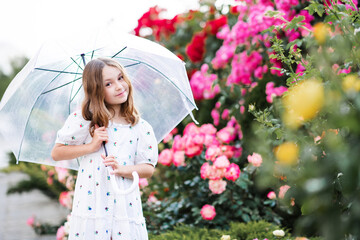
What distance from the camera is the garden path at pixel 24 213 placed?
12.2 ft

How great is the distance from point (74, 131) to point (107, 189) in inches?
10.9

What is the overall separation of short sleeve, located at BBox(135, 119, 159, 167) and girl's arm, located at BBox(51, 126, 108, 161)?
0.17m

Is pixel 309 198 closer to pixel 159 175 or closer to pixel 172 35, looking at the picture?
pixel 159 175

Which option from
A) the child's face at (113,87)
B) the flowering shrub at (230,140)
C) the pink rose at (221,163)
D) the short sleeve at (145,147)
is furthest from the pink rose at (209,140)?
the child's face at (113,87)

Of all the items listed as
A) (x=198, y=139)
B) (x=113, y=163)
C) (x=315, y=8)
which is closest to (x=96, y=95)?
(x=113, y=163)

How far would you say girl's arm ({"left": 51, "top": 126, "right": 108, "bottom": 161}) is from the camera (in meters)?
1.70

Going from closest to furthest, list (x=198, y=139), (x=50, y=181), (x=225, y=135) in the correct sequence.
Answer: (x=198, y=139)
(x=225, y=135)
(x=50, y=181)

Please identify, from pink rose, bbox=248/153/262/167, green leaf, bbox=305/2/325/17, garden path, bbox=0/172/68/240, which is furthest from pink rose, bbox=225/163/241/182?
garden path, bbox=0/172/68/240

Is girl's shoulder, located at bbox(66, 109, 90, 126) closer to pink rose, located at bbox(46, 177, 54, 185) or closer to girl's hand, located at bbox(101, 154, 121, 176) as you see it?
girl's hand, located at bbox(101, 154, 121, 176)

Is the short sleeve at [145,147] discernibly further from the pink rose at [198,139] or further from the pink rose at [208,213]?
the pink rose at [198,139]

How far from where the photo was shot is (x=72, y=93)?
212 centimetres

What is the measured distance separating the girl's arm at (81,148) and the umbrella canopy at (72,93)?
0.34 metres

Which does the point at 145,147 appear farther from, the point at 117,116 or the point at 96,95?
the point at 96,95

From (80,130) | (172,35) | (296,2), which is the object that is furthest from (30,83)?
(172,35)
